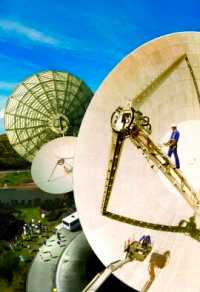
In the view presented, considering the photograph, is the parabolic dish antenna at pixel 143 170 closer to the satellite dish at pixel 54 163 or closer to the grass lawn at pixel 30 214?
the satellite dish at pixel 54 163

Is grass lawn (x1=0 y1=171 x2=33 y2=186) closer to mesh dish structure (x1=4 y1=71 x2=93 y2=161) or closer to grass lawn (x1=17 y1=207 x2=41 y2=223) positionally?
grass lawn (x1=17 y1=207 x2=41 y2=223)

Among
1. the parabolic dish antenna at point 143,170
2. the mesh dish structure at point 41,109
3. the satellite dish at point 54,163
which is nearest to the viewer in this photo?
the parabolic dish antenna at point 143,170

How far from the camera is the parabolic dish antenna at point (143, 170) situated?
24.8 meters

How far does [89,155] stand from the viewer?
27375 millimetres

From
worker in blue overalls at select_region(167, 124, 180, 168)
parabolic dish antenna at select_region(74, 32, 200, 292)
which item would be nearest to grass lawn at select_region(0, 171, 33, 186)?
parabolic dish antenna at select_region(74, 32, 200, 292)

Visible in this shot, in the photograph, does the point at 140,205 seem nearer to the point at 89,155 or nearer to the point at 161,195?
the point at 161,195

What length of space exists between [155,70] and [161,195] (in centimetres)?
704

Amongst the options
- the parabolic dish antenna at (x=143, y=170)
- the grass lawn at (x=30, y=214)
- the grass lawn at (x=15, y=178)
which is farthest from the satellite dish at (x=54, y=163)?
the grass lawn at (x=15, y=178)

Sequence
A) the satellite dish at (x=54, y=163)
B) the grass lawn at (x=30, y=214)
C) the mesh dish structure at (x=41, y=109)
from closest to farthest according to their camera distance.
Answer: the satellite dish at (x=54, y=163), the grass lawn at (x=30, y=214), the mesh dish structure at (x=41, y=109)

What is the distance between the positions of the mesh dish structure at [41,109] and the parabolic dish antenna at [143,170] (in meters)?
39.8

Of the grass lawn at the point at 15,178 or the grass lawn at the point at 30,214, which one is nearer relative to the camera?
the grass lawn at the point at 30,214

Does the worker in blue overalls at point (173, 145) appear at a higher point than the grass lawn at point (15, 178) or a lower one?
higher

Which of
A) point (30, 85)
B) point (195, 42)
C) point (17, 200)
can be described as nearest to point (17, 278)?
point (195, 42)

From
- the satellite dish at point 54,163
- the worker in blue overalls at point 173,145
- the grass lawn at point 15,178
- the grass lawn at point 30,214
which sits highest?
the worker in blue overalls at point 173,145
